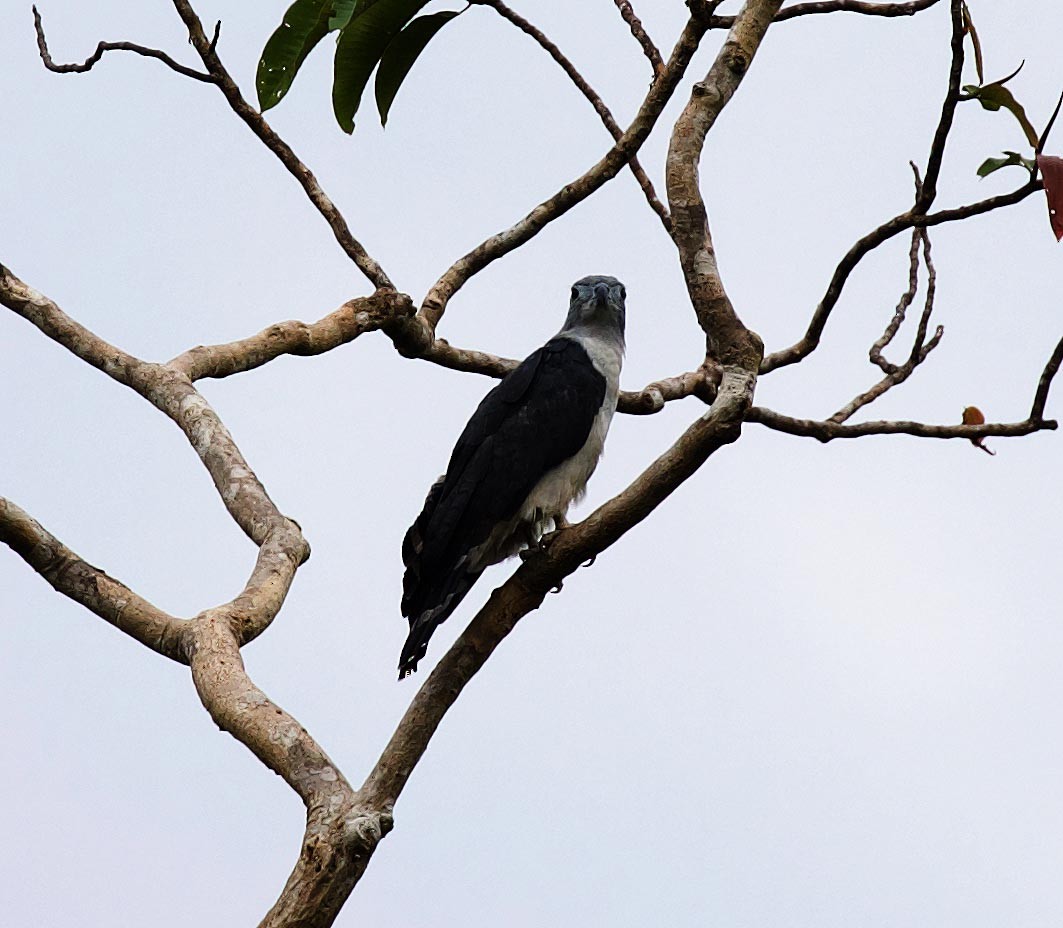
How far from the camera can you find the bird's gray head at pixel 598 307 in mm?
5828

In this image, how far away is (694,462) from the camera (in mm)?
3584

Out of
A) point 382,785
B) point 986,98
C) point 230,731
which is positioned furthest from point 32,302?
point 986,98

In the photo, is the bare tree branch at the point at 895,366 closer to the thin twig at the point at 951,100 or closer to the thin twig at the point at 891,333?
the thin twig at the point at 891,333

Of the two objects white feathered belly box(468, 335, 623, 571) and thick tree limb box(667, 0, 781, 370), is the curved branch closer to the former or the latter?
thick tree limb box(667, 0, 781, 370)

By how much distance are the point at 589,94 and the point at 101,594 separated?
119 inches

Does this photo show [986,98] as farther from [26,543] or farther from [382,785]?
[26,543]

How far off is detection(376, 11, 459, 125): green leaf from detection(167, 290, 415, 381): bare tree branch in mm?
784

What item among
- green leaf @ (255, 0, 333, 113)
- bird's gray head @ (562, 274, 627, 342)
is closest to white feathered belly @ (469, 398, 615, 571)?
bird's gray head @ (562, 274, 627, 342)

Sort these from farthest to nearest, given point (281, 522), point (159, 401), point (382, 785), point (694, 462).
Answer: point (159, 401), point (281, 522), point (694, 462), point (382, 785)

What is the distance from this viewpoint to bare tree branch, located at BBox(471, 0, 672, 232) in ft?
18.3

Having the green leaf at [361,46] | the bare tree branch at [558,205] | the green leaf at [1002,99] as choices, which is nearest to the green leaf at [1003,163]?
the green leaf at [1002,99]

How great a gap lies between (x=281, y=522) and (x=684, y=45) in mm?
1940

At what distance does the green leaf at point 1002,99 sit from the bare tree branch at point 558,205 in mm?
1042

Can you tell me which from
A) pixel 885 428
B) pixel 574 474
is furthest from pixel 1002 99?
pixel 574 474
